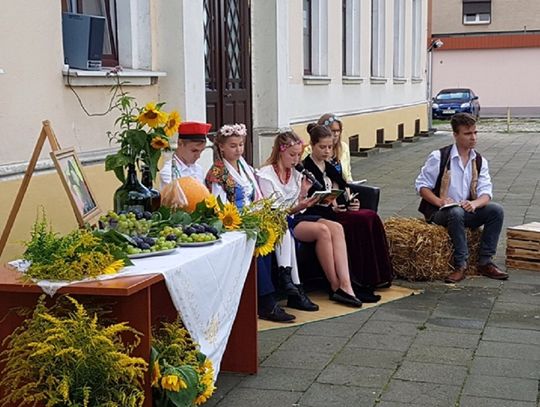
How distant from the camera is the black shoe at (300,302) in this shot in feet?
19.1

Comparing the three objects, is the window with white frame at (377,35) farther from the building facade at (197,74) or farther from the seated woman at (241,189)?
the seated woman at (241,189)

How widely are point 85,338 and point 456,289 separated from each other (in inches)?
157

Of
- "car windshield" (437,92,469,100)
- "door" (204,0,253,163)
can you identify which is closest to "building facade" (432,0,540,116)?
"car windshield" (437,92,469,100)

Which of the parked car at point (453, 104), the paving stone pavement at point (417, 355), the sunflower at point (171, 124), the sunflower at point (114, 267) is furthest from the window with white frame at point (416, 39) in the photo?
the sunflower at point (114, 267)

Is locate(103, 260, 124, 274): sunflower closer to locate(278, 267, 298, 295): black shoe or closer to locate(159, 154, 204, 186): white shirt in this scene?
locate(159, 154, 204, 186): white shirt

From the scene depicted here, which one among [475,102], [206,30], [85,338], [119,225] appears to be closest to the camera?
[85,338]

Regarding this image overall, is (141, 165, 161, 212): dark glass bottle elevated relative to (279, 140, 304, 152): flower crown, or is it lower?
lower

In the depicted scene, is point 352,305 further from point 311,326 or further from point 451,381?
point 451,381

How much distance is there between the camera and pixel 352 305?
5.94 m

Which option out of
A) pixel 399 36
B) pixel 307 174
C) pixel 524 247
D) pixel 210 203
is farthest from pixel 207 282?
pixel 399 36

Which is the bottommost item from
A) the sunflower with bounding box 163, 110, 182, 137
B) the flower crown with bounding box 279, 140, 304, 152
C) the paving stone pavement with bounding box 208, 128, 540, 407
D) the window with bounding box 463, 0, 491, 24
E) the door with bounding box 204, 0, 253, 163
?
the paving stone pavement with bounding box 208, 128, 540, 407

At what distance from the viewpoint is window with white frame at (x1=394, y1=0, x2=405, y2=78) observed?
20984 mm

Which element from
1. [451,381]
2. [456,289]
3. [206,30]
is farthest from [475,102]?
[451,381]

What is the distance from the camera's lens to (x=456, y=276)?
6.69 metres
